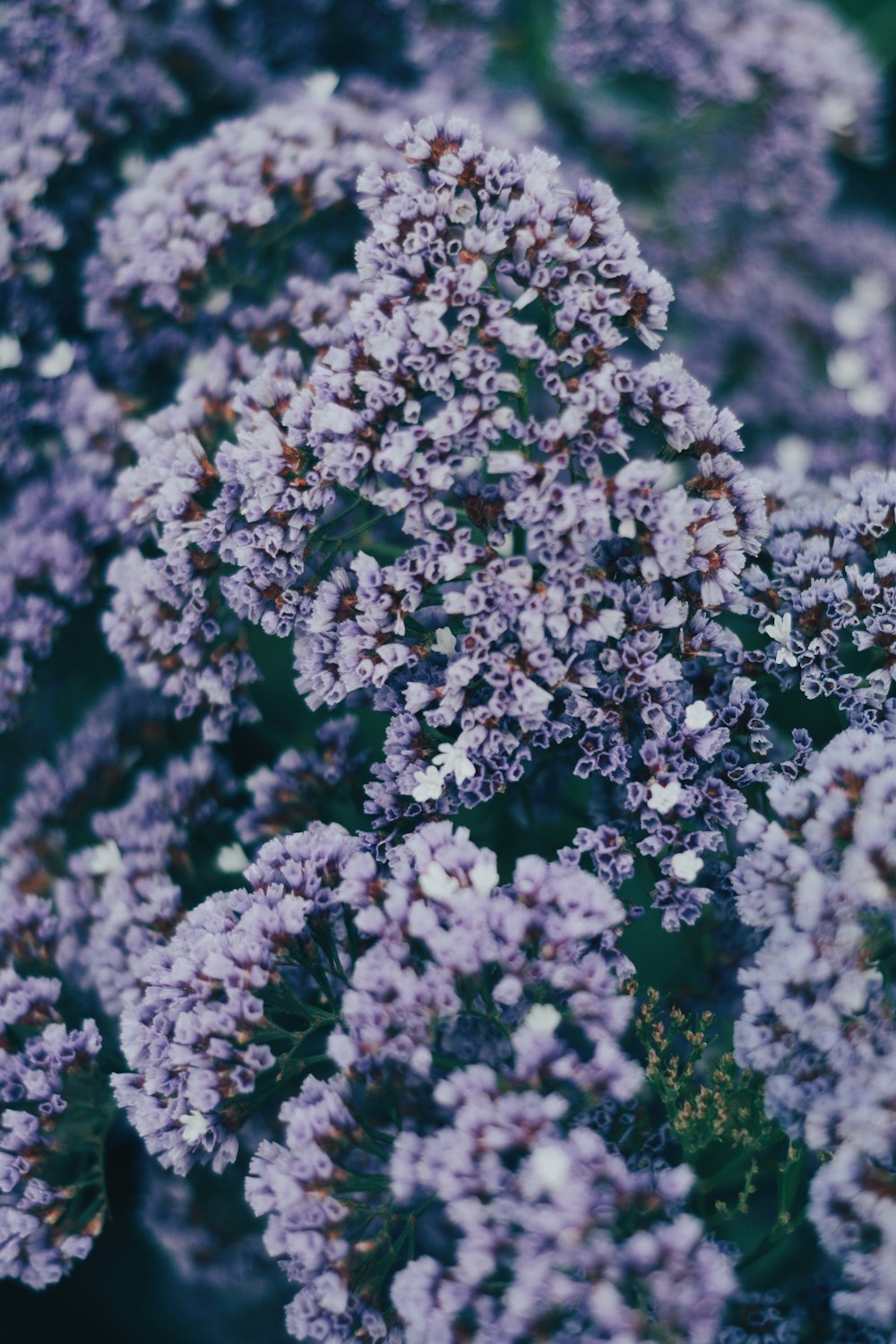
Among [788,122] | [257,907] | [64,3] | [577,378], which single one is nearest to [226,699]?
[257,907]

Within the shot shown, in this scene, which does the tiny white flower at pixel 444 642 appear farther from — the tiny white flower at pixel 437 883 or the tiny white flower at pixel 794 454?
the tiny white flower at pixel 794 454

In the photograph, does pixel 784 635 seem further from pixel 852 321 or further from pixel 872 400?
pixel 852 321

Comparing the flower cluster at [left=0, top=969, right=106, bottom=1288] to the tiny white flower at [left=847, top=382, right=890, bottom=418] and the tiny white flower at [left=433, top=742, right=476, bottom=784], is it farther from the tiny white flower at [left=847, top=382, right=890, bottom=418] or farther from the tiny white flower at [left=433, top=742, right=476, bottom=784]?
the tiny white flower at [left=847, top=382, right=890, bottom=418]

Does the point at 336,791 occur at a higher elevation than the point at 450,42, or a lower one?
lower

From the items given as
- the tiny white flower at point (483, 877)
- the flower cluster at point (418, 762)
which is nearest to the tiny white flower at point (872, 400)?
the flower cluster at point (418, 762)

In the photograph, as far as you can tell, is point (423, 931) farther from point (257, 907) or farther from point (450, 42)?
point (450, 42)
